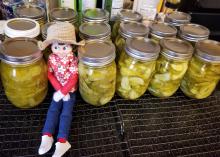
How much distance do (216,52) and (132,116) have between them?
235mm

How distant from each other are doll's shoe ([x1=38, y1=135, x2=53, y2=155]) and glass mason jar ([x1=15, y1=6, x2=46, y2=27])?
0.87ft

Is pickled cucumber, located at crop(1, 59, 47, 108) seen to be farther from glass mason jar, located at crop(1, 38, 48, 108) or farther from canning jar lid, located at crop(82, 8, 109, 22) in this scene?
canning jar lid, located at crop(82, 8, 109, 22)

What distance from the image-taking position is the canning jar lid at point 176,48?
0.50 meters

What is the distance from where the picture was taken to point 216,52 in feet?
1.72

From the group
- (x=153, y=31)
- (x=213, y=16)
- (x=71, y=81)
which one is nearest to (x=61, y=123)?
(x=71, y=81)

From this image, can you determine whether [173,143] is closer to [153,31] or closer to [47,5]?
[153,31]

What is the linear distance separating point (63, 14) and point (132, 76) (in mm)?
223

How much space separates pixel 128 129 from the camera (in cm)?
49

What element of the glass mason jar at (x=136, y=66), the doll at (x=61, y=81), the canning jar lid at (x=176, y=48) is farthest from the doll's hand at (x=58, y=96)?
the canning jar lid at (x=176, y=48)

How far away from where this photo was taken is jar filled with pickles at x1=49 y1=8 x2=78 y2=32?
54 centimetres

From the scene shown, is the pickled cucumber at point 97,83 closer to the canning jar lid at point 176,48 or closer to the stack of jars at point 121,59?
the stack of jars at point 121,59

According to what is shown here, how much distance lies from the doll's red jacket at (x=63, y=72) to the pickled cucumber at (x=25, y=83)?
0.02 m

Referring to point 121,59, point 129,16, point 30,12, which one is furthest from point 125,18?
point 30,12

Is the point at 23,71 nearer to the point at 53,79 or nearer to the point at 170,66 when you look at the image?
the point at 53,79
